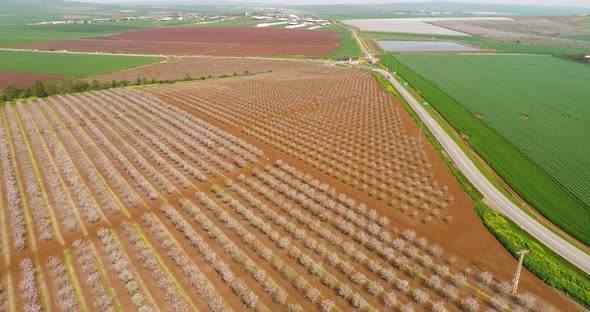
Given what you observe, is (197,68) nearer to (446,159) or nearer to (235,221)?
(446,159)

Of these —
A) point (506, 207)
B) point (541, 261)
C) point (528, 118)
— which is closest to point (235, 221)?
point (541, 261)

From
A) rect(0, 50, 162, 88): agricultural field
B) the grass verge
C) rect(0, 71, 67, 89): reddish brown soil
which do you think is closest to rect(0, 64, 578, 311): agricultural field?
the grass verge

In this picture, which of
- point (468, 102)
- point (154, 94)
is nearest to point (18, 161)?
point (154, 94)

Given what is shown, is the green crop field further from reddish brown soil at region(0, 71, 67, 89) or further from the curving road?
reddish brown soil at region(0, 71, 67, 89)

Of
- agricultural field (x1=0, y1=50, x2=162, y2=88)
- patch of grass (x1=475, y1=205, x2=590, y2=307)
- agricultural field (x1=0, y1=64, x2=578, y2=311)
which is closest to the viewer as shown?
agricultural field (x1=0, y1=64, x2=578, y2=311)

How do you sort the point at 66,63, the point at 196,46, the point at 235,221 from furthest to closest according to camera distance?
the point at 196,46 < the point at 66,63 < the point at 235,221

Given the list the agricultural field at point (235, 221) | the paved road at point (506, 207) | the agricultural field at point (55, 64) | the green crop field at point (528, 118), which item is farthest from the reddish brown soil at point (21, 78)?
the green crop field at point (528, 118)
